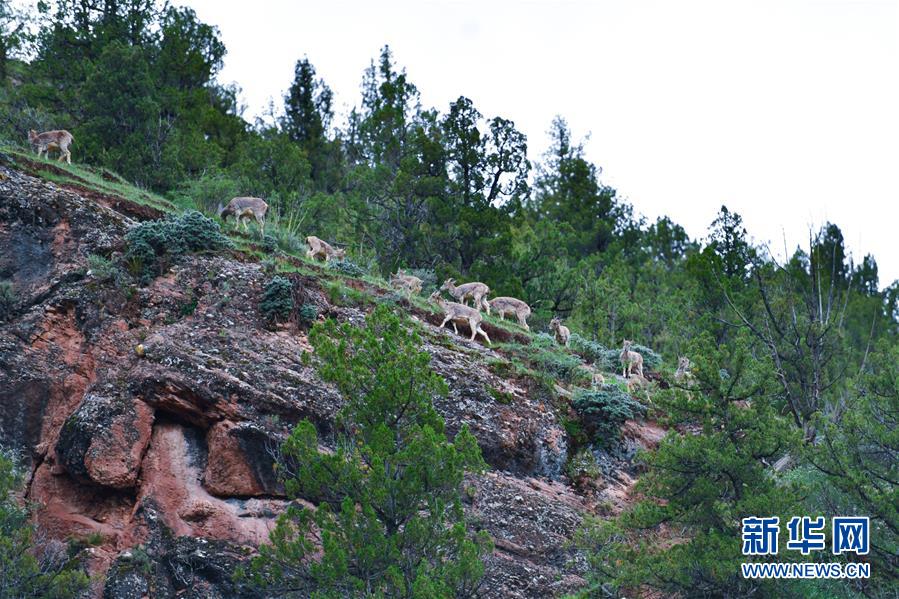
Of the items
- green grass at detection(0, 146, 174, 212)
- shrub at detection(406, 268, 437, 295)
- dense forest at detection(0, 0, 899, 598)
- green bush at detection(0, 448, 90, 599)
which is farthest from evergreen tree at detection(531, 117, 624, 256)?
green bush at detection(0, 448, 90, 599)

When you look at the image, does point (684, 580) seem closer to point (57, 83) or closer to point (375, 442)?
point (375, 442)

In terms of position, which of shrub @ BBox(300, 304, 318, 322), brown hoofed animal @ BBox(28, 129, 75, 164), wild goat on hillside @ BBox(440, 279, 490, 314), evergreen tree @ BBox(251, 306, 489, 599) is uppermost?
brown hoofed animal @ BBox(28, 129, 75, 164)

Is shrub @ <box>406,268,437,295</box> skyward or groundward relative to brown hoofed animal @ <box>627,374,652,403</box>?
skyward

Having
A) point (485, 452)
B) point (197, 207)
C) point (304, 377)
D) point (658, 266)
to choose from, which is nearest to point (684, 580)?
point (485, 452)

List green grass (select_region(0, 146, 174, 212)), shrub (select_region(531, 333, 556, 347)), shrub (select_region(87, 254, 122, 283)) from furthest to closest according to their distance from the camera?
shrub (select_region(531, 333, 556, 347)), green grass (select_region(0, 146, 174, 212)), shrub (select_region(87, 254, 122, 283))

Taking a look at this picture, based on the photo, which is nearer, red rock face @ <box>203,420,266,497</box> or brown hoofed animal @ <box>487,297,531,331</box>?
red rock face @ <box>203,420,266,497</box>

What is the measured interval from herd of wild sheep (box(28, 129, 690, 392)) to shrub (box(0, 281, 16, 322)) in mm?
7690

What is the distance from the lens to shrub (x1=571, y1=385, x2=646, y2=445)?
2336 cm

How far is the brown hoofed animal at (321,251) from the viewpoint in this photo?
27.3 metres

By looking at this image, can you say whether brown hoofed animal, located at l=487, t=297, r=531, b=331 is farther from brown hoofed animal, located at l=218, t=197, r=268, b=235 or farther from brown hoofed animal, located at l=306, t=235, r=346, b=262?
brown hoofed animal, located at l=218, t=197, r=268, b=235

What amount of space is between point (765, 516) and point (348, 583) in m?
7.25

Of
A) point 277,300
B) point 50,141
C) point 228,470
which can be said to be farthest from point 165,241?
point 50,141

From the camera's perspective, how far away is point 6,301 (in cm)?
1981

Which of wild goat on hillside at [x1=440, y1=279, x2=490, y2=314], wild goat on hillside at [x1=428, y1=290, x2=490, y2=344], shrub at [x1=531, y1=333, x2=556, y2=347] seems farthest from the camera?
wild goat on hillside at [x1=440, y1=279, x2=490, y2=314]
